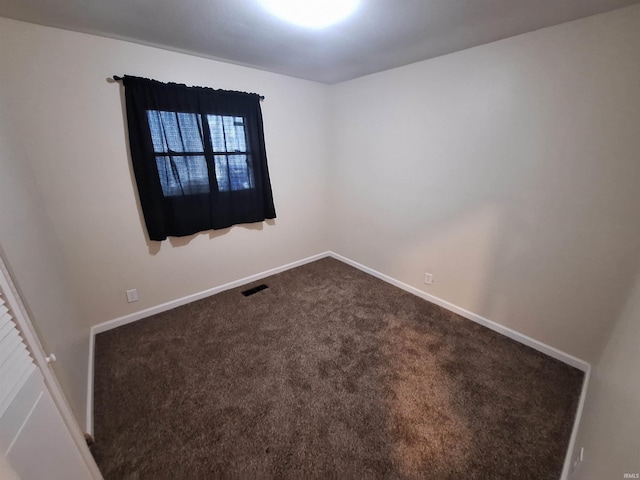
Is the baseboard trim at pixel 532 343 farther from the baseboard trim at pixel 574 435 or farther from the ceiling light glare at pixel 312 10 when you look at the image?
the ceiling light glare at pixel 312 10

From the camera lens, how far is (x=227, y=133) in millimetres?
2287

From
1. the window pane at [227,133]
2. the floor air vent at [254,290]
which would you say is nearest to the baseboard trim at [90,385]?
the floor air vent at [254,290]

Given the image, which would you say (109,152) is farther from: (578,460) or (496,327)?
(496,327)

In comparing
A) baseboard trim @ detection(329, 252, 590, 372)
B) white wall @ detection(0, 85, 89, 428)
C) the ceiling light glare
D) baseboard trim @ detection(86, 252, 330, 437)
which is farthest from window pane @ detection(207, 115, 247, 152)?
baseboard trim @ detection(329, 252, 590, 372)

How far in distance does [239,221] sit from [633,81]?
2888 millimetres

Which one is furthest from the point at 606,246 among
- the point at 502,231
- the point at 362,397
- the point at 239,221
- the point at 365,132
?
the point at 239,221

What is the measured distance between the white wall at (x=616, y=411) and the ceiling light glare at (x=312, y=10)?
196 centimetres

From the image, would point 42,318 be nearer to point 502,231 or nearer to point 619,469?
point 619,469

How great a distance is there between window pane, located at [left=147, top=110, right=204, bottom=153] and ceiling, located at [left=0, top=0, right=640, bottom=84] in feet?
1.57

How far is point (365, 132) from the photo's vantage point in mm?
2664

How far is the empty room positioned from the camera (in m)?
1.17

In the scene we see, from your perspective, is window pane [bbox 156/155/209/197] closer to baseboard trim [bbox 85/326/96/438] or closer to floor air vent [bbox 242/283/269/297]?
floor air vent [bbox 242/283/269/297]

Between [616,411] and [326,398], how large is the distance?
4.09ft

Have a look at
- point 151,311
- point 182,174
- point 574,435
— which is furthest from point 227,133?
point 574,435
